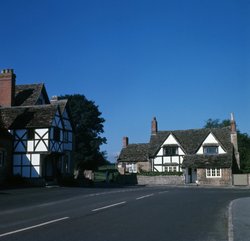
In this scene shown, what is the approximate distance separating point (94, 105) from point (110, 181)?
1689 cm

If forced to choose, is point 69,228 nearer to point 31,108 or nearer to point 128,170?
Answer: point 31,108

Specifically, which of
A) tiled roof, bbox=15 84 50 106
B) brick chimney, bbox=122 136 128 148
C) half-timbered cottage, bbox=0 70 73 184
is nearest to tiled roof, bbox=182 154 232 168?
brick chimney, bbox=122 136 128 148

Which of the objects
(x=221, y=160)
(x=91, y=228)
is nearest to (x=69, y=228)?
(x=91, y=228)

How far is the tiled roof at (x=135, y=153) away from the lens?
66250mm

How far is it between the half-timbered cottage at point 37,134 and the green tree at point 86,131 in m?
20.0

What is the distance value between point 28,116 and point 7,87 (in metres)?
5.69

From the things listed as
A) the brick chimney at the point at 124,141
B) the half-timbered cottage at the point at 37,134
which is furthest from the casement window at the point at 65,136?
the brick chimney at the point at 124,141

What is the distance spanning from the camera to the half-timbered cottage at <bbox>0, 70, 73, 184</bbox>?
40469 mm

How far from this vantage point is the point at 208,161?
56.3 meters

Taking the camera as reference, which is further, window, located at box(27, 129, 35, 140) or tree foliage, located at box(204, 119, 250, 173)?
tree foliage, located at box(204, 119, 250, 173)

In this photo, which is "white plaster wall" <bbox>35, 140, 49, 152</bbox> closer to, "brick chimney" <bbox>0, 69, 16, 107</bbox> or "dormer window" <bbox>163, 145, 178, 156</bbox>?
"brick chimney" <bbox>0, 69, 16, 107</bbox>

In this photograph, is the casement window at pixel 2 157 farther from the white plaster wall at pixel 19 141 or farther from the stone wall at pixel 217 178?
the stone wall at pixel 217 178

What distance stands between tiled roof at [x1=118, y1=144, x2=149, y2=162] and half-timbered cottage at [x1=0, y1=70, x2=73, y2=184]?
21150 millimetres

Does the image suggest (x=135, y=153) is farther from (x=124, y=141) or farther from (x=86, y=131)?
(x=86, y=131)
